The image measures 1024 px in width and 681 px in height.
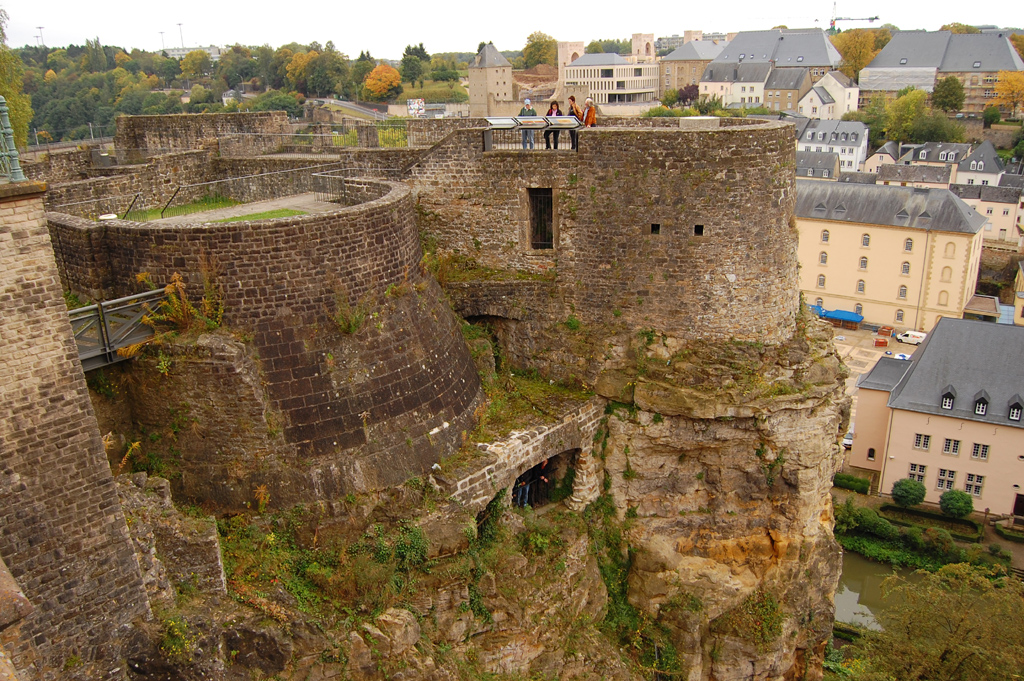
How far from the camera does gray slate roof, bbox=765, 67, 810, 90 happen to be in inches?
4473

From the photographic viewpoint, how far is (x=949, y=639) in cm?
1923

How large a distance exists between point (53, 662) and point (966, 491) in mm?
38586

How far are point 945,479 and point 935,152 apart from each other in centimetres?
5790

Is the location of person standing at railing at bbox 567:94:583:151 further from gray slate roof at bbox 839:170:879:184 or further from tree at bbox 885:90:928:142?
tree at bbox 885:90:928:142

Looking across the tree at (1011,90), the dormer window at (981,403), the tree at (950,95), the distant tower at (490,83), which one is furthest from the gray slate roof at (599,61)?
the dormer window at (981,403)

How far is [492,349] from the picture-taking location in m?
18.4

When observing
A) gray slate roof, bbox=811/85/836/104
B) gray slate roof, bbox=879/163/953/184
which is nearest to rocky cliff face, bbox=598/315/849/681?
gray slate roof, bbox=879/163/953/184

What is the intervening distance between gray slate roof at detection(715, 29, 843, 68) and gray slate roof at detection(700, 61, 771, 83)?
4856 millimetres

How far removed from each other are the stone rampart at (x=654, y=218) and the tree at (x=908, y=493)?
24110 millimetres

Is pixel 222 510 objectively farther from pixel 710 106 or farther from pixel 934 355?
pixel 710 106

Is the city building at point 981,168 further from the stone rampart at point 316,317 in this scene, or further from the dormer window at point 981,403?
the stone rampart at point 316,317

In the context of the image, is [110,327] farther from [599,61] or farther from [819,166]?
[599,61]

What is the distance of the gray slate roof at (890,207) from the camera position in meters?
56.2

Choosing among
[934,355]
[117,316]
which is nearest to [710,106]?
A: [934,355]
